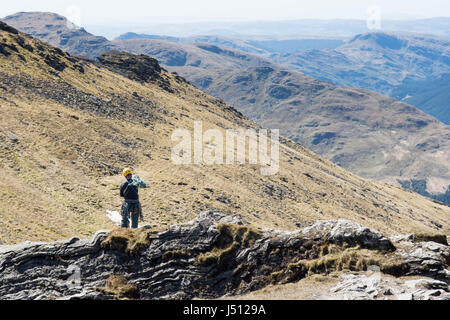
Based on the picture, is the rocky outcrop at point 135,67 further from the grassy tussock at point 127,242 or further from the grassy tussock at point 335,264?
the grassy tussock at point 335,264

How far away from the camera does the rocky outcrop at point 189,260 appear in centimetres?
1377

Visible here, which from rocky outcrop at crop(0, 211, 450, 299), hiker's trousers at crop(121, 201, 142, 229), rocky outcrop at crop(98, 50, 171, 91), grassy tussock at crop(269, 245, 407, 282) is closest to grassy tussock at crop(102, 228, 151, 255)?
rocky outcrop at crop(0, 211, 450, 299)

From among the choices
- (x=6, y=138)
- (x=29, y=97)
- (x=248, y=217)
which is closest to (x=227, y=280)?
(x=248, y=217)

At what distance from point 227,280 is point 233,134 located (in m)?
68.1

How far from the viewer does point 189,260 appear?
580 inches

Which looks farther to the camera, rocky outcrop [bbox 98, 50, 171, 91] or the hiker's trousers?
rocky outcrop [bbox 98, 50, 171, 91]

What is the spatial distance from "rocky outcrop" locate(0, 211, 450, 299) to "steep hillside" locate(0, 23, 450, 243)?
2088mm

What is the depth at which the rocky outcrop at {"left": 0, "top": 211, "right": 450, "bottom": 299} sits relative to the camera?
1377cm

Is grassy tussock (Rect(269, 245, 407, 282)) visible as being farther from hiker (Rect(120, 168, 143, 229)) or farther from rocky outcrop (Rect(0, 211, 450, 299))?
hiker (Rect(120, 168, 143, 229))

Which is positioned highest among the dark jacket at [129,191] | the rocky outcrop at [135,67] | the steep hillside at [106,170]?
the rocky outcrop at [135,67]

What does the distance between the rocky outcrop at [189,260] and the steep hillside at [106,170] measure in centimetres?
209

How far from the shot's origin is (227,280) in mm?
14133

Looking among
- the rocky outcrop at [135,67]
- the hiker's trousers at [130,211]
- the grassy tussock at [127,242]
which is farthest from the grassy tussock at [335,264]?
the rocky outcrop at [135,67]
